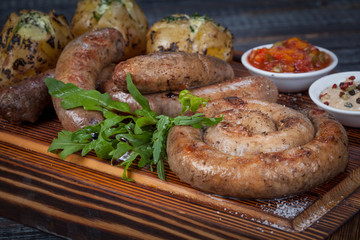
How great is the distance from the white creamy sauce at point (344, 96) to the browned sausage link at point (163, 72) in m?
0.89

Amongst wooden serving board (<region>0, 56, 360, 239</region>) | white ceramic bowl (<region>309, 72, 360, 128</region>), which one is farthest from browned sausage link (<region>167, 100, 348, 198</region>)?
white ceramic bowl (<region>309, 72, 360, 128</region>)

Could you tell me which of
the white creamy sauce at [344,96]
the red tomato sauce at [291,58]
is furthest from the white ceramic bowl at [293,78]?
the white creamy sauce at [344,96]

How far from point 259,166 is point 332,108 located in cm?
106

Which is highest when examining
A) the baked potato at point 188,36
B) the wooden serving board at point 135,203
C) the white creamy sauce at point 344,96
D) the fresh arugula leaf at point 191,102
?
the baked potato at point 188,36

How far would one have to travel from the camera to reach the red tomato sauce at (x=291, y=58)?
3793 millimetres

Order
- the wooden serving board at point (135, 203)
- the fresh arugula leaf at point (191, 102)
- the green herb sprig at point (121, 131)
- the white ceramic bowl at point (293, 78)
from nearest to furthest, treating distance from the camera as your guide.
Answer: the wooden serving board at point (135, 203), the green herb sprig at point (121, 131), the fresh arugula leaf at point (191, 102), the white ceramic bowl at point (293, 78)

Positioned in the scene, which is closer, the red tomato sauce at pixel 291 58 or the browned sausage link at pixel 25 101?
the browned sausage link at pixel 25 101

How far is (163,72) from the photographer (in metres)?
3.11

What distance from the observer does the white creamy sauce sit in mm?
3191

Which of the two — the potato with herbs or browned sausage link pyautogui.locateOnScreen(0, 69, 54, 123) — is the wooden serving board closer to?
browned sausage link pyautogui.locateOnScreen(0, 69, 54, 123)

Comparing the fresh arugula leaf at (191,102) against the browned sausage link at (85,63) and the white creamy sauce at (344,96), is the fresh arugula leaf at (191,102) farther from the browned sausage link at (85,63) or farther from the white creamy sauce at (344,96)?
the white creamy sauce at (344,96)

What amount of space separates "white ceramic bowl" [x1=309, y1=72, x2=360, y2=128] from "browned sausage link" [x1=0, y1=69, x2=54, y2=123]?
1.98 meters

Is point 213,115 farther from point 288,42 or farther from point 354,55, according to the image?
point 354,55


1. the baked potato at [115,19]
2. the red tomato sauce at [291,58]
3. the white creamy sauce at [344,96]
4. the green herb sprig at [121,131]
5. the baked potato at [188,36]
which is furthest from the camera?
the baked potato at [115,19]
